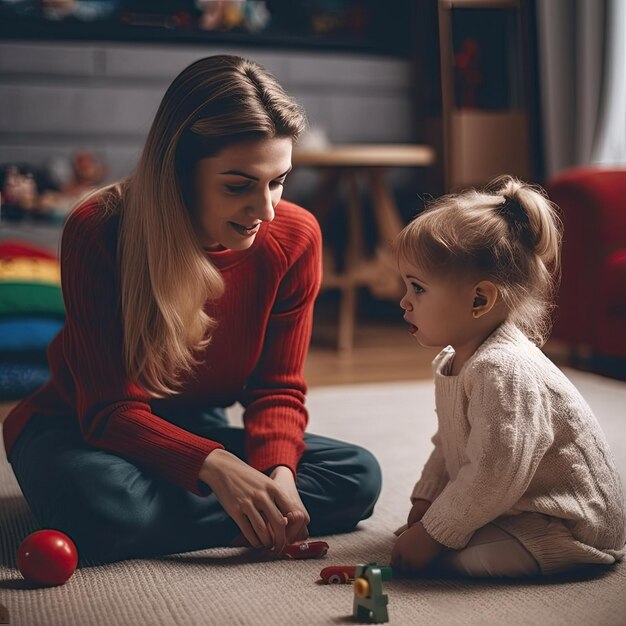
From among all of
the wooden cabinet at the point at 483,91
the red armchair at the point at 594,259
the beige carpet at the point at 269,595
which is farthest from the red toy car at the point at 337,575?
the wooden cabinet at the point at 483,91

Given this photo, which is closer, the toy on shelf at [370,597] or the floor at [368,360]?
the toy on shelf at [370,597]

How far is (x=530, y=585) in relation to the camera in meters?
1.20

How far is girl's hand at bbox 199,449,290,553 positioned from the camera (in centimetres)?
122

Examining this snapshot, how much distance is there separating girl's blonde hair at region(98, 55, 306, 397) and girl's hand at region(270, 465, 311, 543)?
195 millimetres

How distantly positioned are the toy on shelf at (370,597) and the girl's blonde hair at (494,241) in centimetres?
37

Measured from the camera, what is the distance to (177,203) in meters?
1.28

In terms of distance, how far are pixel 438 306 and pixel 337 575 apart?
1.14 ft

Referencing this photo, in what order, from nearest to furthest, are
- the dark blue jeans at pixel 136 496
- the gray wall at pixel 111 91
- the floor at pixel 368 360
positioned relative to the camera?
the dark blue jeans at pixel 136 496 < the floor at pixel 368 360 < the gray wall at pixel 111 91

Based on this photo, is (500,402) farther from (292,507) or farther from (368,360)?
(368,360)

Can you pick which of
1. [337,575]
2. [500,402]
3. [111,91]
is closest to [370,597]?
[337,575]

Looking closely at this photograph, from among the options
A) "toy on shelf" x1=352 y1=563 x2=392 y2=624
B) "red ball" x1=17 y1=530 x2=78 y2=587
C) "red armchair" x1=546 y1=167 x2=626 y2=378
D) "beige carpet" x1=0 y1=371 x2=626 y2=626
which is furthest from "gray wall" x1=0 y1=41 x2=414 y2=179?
"toy on shelf" x1=352 y1=563 x2=392 y2=624

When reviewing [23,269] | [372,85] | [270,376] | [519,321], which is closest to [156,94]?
[372,85]

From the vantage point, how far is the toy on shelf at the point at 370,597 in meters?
1.06

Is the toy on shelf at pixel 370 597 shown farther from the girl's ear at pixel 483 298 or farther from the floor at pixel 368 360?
the floor at pixel 368 360
